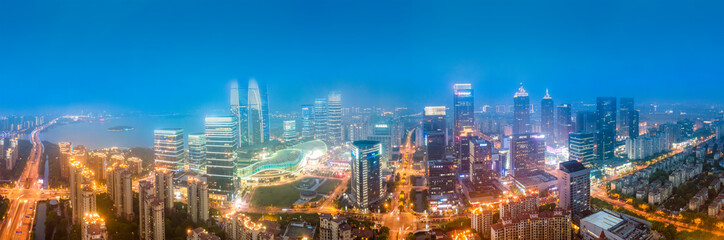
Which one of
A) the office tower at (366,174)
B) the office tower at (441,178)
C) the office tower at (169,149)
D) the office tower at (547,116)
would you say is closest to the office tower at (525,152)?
the office tower at (441,178)

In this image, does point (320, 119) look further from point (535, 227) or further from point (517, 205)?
point (535, 227)

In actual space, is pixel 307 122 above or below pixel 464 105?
below

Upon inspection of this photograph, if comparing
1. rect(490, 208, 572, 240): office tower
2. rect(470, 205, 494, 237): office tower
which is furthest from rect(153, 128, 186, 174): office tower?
rect(490, 208, 572, 240): office tower

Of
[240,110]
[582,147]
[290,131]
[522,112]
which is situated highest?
[240,110]

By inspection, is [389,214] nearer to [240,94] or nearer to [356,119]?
[240,94]

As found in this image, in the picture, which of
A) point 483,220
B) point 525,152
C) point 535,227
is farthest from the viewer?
point 525,152

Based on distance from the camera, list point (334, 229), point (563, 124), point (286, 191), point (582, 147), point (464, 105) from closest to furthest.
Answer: point (334, 229)
point (286, 191)
point (582, 147)
point (464, 105)
point (563, 124)

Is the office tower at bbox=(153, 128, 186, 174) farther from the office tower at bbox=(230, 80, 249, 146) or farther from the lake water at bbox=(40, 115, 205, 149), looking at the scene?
the lake water at bbox=(40, 115, 205, 149)

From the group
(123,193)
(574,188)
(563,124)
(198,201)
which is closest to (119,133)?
(123,193)
